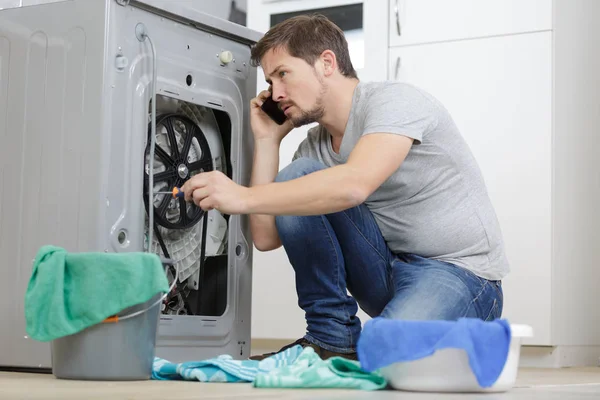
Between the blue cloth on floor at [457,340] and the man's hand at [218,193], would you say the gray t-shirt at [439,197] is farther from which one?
the blue cloth on floor at [457,340]

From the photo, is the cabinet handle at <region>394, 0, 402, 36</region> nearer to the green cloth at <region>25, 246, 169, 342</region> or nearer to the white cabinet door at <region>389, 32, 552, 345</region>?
the white cabinet door at <region>389, 32, 552, 345</region>

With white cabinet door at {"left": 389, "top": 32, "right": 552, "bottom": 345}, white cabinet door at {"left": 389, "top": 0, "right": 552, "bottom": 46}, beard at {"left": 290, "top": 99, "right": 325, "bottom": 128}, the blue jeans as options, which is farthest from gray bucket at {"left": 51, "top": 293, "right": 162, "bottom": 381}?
white cabinet door at {"left": 389, "top": 0, "right": 552, "bottom": 46}

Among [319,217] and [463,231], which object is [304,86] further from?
[463,231]

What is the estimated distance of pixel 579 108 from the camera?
Result: 2.86 meters

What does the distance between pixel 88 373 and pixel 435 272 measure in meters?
0.74

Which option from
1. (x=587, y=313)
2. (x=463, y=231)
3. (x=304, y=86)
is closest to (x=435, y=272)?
(x=463, y=231)

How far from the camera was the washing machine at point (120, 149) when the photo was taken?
1.78m

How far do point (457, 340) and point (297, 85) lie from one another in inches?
33.7

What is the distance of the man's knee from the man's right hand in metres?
0.12

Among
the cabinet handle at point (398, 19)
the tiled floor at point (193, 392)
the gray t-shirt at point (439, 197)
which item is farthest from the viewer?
the cabinet handle at point (398, 19)

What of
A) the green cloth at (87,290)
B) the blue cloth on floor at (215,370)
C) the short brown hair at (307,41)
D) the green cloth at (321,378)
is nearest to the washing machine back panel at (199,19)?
the short brown hair at (307,41)

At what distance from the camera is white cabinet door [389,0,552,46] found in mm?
2805

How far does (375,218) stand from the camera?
2.00m

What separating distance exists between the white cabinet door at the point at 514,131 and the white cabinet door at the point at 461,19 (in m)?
0.03
